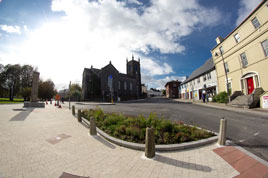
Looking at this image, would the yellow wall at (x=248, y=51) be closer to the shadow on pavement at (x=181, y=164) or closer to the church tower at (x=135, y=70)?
the shadow on pavement at (x=181, y=164)

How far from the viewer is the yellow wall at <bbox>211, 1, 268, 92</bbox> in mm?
11531

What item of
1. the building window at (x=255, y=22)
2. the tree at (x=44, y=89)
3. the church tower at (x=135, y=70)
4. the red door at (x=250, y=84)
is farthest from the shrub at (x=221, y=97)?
the tree at (x=44, y=89)

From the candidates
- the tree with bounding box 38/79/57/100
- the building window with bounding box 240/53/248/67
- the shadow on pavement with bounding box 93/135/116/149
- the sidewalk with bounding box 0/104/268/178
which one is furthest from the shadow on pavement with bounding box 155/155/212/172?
the tree with bounding box 38/79/57/100

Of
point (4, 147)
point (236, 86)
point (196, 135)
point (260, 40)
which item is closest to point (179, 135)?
point (196, 135)

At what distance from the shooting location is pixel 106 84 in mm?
43188

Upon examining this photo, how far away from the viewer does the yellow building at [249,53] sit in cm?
1154

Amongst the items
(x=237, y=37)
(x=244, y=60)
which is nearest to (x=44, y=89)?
(x=237, y=37)

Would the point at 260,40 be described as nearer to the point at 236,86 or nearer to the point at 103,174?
the point at 236,86

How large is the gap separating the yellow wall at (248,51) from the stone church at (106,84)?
29.8m

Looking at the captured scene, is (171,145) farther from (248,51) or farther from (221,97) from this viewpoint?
(221,97)

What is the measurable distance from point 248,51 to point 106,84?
39279 mm

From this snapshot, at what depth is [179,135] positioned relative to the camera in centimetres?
401

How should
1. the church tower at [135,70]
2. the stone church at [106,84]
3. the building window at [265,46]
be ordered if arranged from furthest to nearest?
the church tower at [135,70] < the stone church at [106,84] < the building window at [265,46]

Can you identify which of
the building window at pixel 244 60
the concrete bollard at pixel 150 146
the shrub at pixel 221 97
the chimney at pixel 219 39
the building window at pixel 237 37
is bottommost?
the concrete bollard at pixel 150 146
